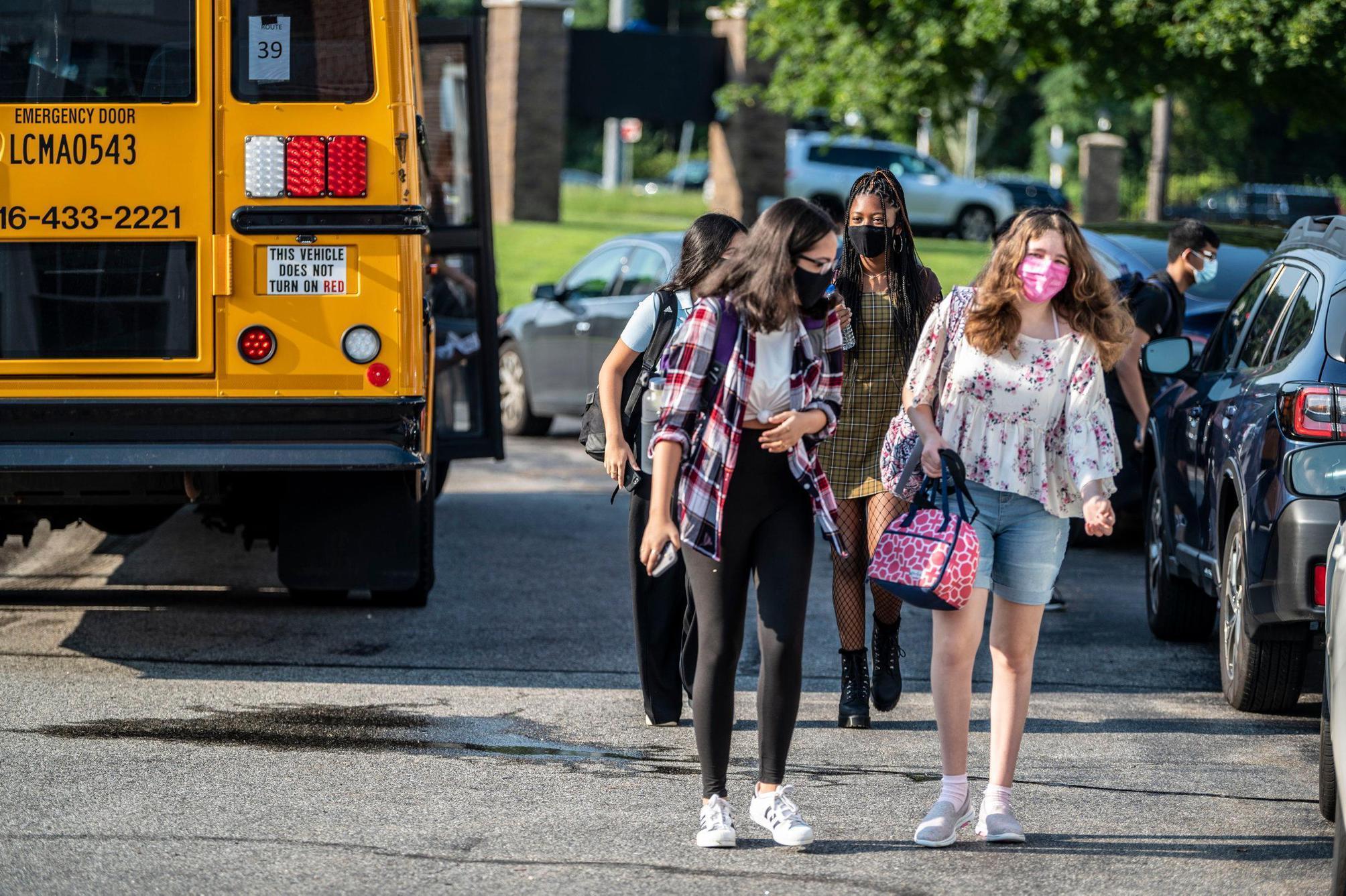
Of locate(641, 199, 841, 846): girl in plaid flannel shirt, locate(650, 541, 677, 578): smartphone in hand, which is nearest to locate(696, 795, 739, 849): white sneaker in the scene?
locate(641, 199, 841, 846): girl in plaid flannel shirt

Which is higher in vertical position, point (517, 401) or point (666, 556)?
point (666, 556)

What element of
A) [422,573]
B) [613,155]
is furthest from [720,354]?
[613,155]

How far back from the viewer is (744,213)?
3016 cm

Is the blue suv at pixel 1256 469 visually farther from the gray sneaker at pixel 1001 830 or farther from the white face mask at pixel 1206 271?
the gray sneaker at pixel 1001 830

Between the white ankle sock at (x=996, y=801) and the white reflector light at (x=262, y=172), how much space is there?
3.46 m

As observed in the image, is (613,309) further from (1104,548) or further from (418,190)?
(418,190)

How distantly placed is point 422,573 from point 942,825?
3.57 m

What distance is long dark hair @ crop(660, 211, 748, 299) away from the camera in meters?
5.59

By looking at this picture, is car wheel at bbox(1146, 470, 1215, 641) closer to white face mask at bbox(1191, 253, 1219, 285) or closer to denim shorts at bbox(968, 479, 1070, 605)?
white face mask at bbox(1191, 253, 1219, 285)

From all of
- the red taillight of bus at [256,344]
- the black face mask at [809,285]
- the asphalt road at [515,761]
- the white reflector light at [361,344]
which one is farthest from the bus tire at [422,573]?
the black face mask at [809,285]

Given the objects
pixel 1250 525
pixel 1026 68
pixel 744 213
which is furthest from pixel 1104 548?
pixel 744 213

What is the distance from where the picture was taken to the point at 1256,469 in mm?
6152

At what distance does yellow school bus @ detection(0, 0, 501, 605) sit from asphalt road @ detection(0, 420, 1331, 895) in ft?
2.82

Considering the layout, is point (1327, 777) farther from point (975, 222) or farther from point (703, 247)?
point (975, 222)
